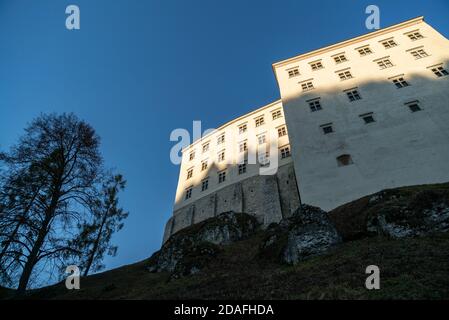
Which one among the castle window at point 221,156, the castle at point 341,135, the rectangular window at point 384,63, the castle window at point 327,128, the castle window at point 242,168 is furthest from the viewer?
the castle window at point 221,156

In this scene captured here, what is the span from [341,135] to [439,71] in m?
11.6

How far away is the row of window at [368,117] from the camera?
23.0 metres

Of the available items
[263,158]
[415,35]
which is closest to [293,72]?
[263,158]

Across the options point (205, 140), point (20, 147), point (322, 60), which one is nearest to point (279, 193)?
point (322, 60)

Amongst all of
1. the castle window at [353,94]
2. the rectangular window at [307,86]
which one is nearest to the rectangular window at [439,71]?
the castle window at [353,94]

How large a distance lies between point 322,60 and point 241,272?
28180 millimetres

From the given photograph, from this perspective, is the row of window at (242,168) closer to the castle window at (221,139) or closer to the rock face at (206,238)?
the castle window at (221,139)

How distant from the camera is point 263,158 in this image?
122 feet

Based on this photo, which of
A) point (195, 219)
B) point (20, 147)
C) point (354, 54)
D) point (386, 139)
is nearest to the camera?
point (20, 147)

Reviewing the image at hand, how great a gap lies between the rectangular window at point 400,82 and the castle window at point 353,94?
3.54m

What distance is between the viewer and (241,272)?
14.3m

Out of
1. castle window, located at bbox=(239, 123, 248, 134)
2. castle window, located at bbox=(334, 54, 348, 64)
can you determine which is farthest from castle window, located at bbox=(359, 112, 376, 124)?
castle window, located at bbox=(239, 123, 248, 134)

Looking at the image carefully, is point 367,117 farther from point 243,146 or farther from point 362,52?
point 243,146

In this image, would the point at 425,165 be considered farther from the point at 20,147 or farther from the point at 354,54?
the point at 20,147
